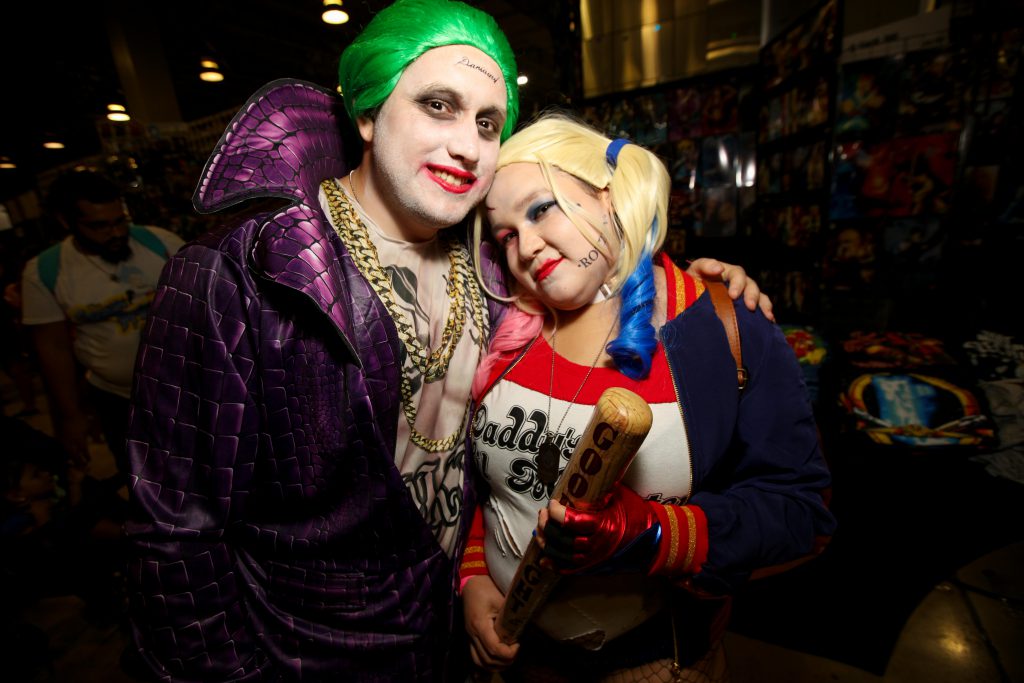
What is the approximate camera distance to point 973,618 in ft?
7.29

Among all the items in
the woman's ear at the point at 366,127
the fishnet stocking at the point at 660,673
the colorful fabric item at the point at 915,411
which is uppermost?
the woman's ear at the point at 366,127

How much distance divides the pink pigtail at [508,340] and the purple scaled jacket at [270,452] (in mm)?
274

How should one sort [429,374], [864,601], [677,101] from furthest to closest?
[677,101] < [864,601] < [429,374]

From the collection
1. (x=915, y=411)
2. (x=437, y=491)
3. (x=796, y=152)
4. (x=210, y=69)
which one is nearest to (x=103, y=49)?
(x=210, y=69)

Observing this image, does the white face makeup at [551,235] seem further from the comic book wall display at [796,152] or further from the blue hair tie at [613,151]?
the comic book wall display at [796,152]

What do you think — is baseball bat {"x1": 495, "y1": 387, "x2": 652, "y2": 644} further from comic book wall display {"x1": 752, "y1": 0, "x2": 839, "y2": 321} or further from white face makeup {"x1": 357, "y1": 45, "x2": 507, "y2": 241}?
comic book wall display {"x1": 752, "y1": 0, "x2": 839, "y2": 321}

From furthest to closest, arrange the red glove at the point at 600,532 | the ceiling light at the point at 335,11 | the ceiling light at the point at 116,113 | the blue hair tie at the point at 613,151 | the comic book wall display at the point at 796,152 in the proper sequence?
the ceiling light at the point at 116,113
the comic book wall display at the point at 796,152
the ceiling light at the point at 335,11
the blue hair tie at the point at 613,151
the red glove at the point at 600,532

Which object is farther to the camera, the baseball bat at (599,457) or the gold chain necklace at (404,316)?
the gold chain necklace at (404,316)

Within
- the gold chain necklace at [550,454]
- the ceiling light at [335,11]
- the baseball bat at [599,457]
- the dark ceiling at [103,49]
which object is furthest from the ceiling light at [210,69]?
the baseball bat at [599,457]

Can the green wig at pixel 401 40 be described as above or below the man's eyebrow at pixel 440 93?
above

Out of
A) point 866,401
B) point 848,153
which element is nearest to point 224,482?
point 866,401

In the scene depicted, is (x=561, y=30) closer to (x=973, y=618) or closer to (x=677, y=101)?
(x=677, y=101)

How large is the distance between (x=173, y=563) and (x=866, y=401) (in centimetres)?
258

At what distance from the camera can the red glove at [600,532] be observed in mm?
836
